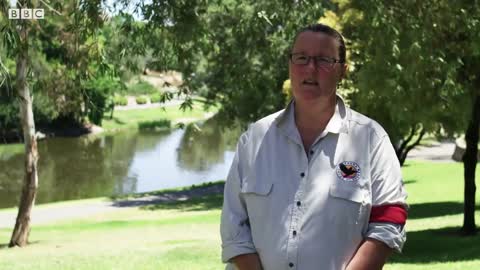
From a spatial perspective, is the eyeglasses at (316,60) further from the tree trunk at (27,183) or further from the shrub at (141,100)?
the shrub at (141,100)

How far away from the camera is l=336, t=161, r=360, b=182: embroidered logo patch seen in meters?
2.75

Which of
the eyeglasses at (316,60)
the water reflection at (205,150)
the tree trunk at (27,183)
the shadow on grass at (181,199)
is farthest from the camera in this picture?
the water reflection at (205,150)

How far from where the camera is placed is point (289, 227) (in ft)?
9.07

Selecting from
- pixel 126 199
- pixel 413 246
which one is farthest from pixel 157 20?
pixel 126 199

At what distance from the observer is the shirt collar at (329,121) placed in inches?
112

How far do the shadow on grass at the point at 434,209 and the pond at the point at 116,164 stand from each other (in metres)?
9.17

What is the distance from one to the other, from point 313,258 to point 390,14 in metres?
7.14

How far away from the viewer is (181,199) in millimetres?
27656

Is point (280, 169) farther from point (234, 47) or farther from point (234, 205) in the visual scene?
point (234, 47)

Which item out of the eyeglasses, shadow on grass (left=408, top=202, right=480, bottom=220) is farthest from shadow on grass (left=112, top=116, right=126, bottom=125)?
the eyeglasses

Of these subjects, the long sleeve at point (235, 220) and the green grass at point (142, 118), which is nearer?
the long sleeve at point (235, 220)

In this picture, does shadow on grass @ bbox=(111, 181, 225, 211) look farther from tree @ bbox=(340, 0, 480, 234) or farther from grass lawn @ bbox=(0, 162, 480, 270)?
tree @ bbox=(340, 0, 480, 234)

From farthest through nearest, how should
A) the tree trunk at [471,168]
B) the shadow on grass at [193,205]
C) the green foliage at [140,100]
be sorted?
the green foliage at [140,100] < the shadow on grass at [193,205] < the tree trunk at [471,168]

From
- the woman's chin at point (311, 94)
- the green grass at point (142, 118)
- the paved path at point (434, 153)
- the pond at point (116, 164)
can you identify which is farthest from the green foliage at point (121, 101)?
the woman's chin at point (311, 94)
